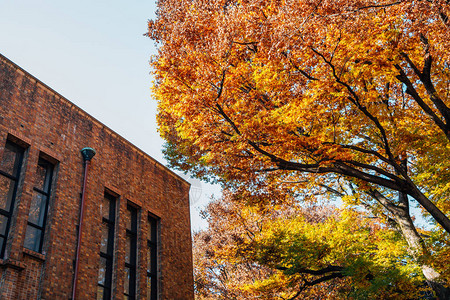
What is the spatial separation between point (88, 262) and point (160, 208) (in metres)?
3.96

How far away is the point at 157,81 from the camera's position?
9461 mm

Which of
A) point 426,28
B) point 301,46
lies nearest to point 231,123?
point 301,46

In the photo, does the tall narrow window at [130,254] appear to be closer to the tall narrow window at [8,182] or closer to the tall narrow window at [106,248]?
the tall narrow window at [106,248]

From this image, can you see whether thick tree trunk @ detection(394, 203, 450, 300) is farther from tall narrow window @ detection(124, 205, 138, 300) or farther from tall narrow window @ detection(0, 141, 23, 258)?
tall narrow window @ detection(0, 141, 23, 258)

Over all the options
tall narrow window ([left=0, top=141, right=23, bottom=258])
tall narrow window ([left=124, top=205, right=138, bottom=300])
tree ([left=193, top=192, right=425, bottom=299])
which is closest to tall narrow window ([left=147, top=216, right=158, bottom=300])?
tall narrow window ([left=124, top=205, right=138, bottom=300])

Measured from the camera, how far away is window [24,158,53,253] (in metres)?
8.55

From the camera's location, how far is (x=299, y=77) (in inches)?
330

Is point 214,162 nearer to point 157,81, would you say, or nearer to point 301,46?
point 157,81

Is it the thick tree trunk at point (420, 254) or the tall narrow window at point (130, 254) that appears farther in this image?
the tall narrow window at point (130, 254)

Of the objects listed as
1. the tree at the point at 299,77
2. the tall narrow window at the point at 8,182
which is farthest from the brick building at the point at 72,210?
the tree at the point at 299,77

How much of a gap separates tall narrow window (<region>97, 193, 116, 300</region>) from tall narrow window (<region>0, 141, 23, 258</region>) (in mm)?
2644

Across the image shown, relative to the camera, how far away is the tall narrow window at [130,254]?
34.9ft

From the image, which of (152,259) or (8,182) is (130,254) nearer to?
A: (152,259)

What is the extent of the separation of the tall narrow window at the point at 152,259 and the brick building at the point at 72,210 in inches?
1.2
